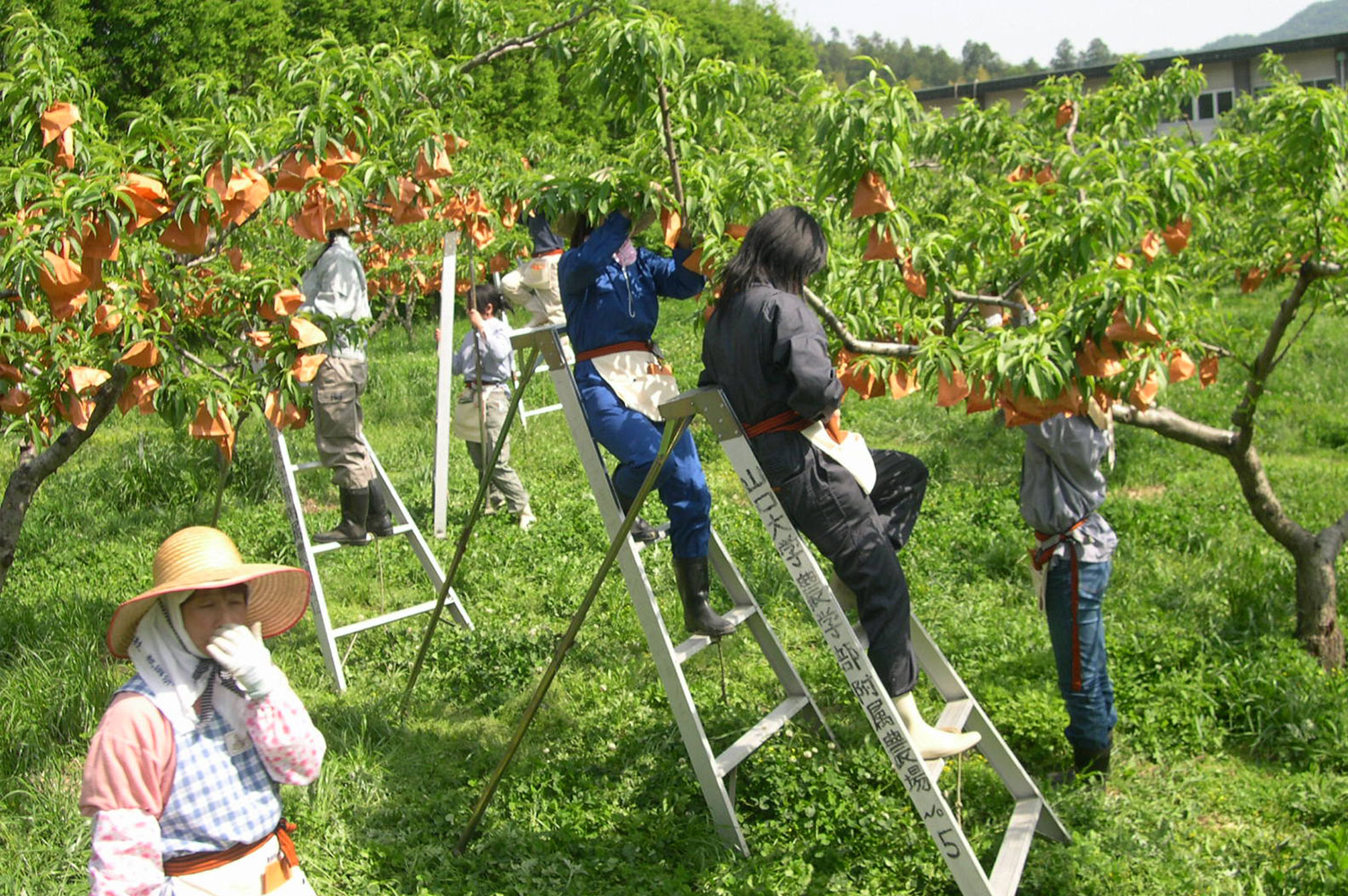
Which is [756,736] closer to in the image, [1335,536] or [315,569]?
[315,569]

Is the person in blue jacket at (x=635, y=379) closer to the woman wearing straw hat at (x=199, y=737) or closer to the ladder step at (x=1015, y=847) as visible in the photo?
the ladder step at (x=1015, y=847)

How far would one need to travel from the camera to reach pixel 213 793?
222 cm

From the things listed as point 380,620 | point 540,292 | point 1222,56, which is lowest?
point 380,620

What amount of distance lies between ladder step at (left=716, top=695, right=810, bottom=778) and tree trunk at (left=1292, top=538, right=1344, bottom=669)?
2.36 m

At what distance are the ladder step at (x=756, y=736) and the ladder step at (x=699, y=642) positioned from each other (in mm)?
317

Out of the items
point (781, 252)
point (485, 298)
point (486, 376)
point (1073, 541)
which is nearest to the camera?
point (781, 252)

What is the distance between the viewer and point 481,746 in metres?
4.53

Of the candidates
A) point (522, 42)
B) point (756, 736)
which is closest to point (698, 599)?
point (756, 736)

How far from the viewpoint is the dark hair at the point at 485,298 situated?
25.3 ft

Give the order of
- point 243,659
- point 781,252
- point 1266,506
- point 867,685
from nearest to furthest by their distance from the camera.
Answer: point 243,659 < point 867,685 < point 781,252 < point 1266,506

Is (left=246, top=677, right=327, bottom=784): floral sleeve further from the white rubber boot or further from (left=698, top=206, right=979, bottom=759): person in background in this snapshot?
the white rubber boot

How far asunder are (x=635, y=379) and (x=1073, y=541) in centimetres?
151

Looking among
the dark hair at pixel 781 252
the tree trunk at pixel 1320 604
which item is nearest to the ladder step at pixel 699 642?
the dark hair at pixel 781 252

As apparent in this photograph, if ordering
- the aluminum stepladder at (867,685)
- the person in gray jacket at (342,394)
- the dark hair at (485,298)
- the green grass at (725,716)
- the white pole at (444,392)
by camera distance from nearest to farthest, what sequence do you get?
1. the aluminum stepladder at (867,685)
2. the green grass at (725,716)
3. the person in gray jacket at (342,394)
4. the white pole at (444,392)
5. the dark hair at (485,298)
